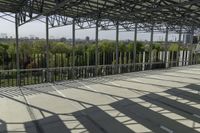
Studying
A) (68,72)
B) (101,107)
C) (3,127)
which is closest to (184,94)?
(101,107)

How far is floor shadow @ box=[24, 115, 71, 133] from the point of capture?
555 centimetres

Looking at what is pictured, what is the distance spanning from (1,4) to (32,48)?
2325cm

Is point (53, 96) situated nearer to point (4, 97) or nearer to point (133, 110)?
point (4, 97)

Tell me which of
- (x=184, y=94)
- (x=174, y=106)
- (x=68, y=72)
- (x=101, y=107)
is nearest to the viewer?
(x=101, y=107)

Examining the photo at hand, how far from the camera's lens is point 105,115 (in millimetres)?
6758

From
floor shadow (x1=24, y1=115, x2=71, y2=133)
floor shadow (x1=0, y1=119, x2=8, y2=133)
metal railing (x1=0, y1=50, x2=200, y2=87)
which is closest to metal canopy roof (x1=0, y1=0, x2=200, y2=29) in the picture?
metal railing (x1=0, y1=50, x2=200, y2=87)

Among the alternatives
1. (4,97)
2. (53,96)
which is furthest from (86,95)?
(4,97)

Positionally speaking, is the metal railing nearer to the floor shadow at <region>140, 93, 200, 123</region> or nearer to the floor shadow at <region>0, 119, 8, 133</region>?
the floor shadow at <region>0, 119, 8, 133</region>

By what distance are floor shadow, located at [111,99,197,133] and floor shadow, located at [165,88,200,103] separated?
2.25 metres

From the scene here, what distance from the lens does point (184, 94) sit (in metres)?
9.52

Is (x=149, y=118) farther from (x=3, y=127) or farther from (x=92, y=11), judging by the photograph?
(x=92, y=11)

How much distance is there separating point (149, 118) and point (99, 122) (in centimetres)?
139

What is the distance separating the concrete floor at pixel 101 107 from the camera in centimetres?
589

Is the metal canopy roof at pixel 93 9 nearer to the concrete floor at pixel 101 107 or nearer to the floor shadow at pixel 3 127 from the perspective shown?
the concrete floor at pixel 101 107
